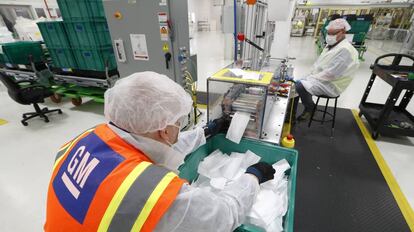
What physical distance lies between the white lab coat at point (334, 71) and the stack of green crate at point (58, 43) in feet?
11.4

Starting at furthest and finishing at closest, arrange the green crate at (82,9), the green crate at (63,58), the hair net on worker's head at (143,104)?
the green crate at (63,58), the green crate at (82,9), the hair net on worker's head at (143,104)

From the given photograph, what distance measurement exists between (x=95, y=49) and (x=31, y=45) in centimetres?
180

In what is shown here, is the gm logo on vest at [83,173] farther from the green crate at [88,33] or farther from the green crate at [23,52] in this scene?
the green crate at [23,52]

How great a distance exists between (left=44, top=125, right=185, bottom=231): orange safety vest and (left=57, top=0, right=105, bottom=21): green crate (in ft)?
8.32

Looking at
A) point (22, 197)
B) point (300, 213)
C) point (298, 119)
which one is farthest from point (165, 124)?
point (298, 119)

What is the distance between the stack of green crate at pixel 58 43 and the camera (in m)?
2.87

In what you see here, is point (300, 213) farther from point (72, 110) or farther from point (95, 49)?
point (72, 110)

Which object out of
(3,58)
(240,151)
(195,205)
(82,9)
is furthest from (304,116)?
(3,58)

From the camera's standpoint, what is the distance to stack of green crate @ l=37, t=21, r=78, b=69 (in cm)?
287

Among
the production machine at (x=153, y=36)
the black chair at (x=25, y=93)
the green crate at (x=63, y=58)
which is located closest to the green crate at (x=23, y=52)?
the green crate at (x=63, y=58)

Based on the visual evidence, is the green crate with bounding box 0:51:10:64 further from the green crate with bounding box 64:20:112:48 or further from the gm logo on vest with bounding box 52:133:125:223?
the gm logo on vest with bounding box 52:133:125:223

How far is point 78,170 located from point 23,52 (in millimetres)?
4404

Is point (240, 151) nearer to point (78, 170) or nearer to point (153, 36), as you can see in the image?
point (78, 170)

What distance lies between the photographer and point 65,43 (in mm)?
2977
